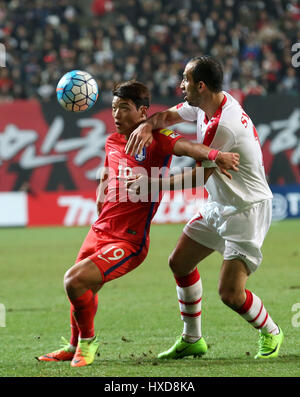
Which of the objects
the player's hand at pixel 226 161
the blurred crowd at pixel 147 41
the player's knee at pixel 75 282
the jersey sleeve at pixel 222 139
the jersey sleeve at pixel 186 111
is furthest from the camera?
the blurred crowd at pixel 147 41

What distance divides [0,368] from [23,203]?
10717 mm

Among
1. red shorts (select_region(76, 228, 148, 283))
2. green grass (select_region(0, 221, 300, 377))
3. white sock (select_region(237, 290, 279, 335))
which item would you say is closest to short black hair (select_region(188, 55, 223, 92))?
red shorts (select_region(76, 228, 148, 283))

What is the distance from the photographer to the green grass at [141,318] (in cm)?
509

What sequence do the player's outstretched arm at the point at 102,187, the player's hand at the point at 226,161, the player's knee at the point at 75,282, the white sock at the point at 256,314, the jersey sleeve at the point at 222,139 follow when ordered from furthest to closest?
the player's outstretched arm at the point at 102,187 → the white sock at the point at 256,314 → the jersey sleeve at the point at 222,139 → the player's knee at the point at 75,282 → the player's hand at the point at 226,161

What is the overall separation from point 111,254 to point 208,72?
4.85 feet

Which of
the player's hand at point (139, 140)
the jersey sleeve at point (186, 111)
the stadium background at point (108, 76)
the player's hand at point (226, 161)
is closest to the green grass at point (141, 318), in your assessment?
the player's hand at point (226, 161)

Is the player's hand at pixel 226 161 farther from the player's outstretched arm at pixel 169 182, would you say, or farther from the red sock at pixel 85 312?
the red sock at pixel 85 312

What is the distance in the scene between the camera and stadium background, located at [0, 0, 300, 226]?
1585 cm

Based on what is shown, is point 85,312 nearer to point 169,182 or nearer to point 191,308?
point 191,308

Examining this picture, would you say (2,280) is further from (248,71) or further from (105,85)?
(248,71)

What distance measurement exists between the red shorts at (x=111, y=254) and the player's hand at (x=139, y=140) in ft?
2.18

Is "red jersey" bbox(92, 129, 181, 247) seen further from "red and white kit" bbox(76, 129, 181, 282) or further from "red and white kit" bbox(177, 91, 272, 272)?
"red and white kit" bbox(177, 91, 272, 272)

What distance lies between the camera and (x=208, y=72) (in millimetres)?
5191

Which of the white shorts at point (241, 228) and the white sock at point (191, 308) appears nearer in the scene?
the white shorts at point (241, 228)
